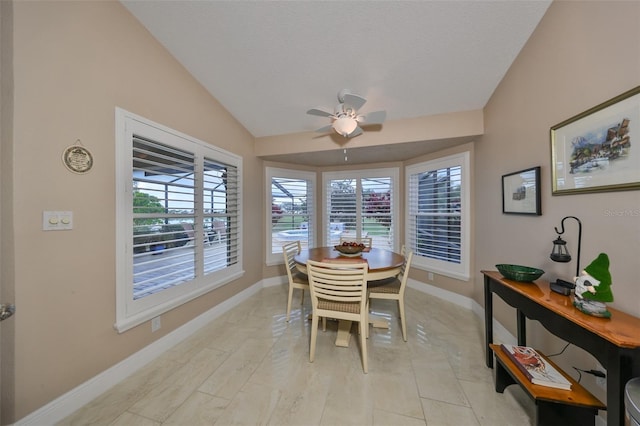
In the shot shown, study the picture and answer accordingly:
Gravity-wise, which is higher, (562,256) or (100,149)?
(100,149)

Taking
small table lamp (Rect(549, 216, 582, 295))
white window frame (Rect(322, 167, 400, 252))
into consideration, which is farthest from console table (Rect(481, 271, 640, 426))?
white window frame (Rect(322, 167, 400, 252))

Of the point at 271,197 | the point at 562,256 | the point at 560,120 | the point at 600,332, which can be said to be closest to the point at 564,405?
the point at 600,332

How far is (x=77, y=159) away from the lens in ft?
5.21

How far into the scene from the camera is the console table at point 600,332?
3.06 feet

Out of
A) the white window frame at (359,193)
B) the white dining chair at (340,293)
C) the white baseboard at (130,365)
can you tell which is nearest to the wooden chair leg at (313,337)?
the white dining chair at (340,293)

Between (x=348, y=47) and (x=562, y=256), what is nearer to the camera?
(x=562, y=256)

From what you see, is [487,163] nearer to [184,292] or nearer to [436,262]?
[436,262]

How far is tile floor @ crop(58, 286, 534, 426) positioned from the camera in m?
1.49

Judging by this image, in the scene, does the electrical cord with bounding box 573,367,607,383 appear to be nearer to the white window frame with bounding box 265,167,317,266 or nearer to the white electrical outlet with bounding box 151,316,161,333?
the white electrical outlet with bounding box 151,316,161,333

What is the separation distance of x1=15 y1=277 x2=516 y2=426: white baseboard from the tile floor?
0.17ft

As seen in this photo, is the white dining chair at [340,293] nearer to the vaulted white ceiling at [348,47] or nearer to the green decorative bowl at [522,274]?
the green decorative bowl at [522,274]

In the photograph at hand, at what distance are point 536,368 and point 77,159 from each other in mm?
3334

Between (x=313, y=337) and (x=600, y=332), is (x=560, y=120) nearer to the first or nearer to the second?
(x=600, y=332)

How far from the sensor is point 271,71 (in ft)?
8.04
